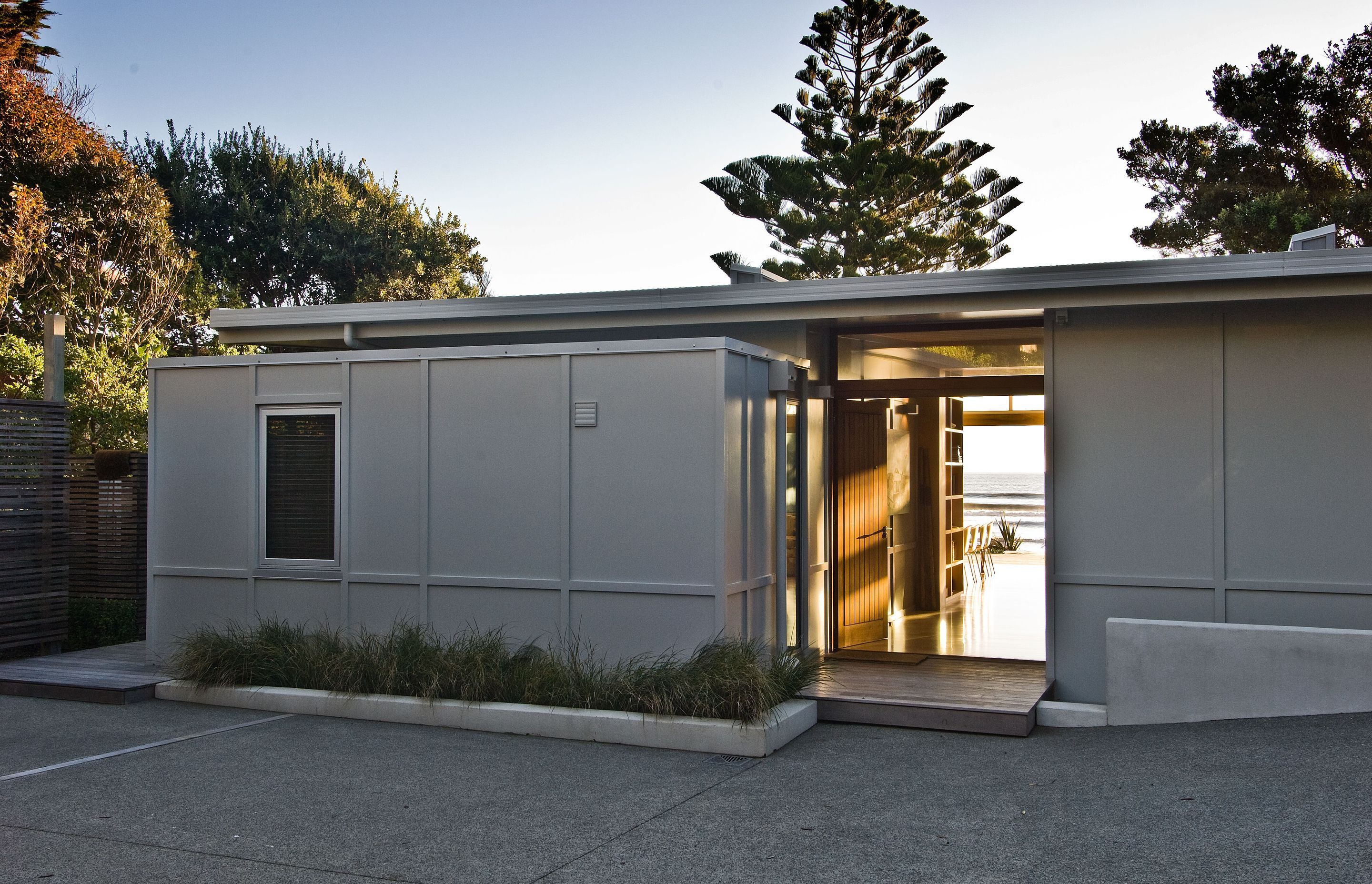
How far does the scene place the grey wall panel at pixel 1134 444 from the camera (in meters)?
6.98

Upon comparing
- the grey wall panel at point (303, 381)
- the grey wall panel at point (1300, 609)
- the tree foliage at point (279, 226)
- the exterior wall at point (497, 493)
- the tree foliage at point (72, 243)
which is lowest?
the grey wall panel at point (1300, 609)

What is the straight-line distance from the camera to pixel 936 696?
673 cm

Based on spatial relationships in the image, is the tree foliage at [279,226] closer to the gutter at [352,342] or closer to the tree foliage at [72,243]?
the tree foliage at [72,243]

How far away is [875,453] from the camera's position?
902cm

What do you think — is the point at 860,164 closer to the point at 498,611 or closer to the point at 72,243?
the point at 72,243

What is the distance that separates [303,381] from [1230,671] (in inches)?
231

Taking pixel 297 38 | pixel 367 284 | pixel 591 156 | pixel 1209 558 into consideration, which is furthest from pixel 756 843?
pixel 367 284

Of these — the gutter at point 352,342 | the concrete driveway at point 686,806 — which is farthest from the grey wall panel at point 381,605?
the gutter at point 352,342

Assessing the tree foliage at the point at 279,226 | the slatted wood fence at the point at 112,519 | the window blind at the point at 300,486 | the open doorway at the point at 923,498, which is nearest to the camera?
the window blind at the point at 300,486

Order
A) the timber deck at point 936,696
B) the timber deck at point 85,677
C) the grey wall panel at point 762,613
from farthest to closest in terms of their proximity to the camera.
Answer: the timber deck at point 85,677
the grey wall panel at point 762,613
the timber deck at point 936,696

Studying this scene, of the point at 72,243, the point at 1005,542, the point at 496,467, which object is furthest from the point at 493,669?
the point at 72,243

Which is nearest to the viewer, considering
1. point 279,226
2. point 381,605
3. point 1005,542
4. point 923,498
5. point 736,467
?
point 736,467

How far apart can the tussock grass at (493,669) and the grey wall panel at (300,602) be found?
0.22 ft

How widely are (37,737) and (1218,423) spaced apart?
22.6 feet
